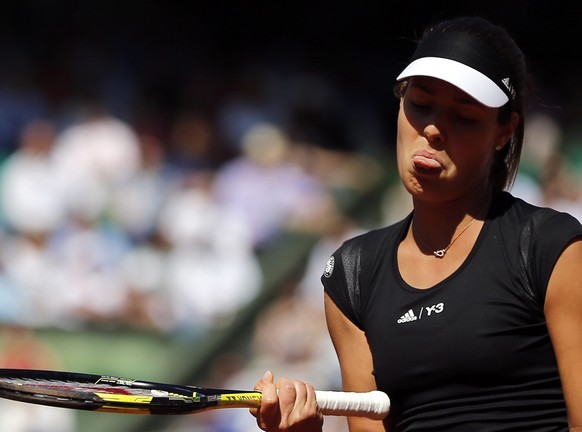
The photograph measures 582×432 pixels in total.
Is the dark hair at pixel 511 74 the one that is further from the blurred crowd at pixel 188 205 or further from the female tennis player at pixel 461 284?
the blurred crowd at pixel 188 205

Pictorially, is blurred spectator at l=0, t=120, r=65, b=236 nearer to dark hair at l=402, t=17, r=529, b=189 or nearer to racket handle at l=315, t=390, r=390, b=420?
dark hair at l=402, t=17, r=529, b=189

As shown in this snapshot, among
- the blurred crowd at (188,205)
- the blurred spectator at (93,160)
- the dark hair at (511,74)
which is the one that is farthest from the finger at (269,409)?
the blurred spectator at (93,160)

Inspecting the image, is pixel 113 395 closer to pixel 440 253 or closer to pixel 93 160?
pixel 440 253

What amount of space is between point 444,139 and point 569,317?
633 mm

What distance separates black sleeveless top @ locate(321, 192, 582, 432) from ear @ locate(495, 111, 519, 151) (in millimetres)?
164

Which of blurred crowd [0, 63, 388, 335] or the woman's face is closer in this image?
the woman's face

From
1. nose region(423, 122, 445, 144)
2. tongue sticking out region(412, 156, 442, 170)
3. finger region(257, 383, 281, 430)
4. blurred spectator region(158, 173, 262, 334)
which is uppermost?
blurred spectator region(158, 173, 262, 334)

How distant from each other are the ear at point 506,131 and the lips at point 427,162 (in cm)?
23

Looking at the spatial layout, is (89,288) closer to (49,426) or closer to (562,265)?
(49,426)

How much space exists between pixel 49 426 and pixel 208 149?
9.64 feet

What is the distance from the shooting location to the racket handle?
A: 318cm

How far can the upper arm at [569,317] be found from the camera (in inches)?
112

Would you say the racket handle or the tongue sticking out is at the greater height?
the tongue sticking out

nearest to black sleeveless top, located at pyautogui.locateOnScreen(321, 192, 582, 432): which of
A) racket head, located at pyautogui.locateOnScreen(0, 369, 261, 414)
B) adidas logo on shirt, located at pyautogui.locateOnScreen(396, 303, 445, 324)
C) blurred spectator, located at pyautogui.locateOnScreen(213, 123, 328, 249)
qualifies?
adidas logo on shirt, located at pyautogui.locateOnScreen(396, 303, 445, 324)
